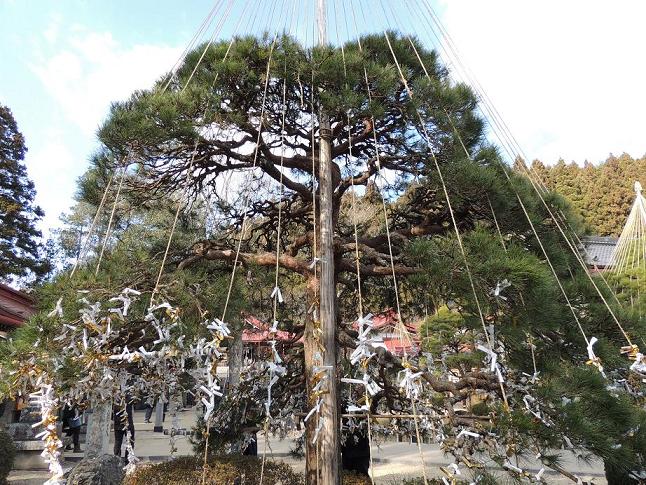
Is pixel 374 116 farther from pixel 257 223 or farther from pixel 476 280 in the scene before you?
pixel 257 223

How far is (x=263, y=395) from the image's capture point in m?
4.04

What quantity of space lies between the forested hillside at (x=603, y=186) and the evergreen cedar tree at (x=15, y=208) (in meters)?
23.3

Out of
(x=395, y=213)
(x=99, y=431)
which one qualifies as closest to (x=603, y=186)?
(x=395, y=213)

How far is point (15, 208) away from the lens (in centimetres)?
1434

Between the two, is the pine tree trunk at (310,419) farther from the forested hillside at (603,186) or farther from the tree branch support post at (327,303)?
the forested hillside at (603,186)

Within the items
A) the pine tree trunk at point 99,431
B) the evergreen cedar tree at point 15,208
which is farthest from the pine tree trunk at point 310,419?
the evergreen cedar tree at point 15,208

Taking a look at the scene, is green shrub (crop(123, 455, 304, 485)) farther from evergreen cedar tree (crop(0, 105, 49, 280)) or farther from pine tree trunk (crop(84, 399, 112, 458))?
evergreen cedar tree (crop(0, 105, 49, 280))

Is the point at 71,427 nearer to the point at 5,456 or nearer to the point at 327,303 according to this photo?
the point at 5,456

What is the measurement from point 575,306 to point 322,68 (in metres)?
2.19

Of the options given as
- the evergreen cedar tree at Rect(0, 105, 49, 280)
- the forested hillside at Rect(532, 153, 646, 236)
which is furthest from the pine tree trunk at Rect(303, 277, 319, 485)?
the forested hillside at Rect(532, 153, 646, 236)

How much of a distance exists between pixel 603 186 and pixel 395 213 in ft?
87.0

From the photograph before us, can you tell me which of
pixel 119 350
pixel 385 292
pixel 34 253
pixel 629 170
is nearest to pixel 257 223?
pixel 385 292

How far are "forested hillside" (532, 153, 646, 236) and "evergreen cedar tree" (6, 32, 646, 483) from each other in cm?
2140

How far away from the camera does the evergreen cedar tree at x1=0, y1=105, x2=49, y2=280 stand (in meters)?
14.4
